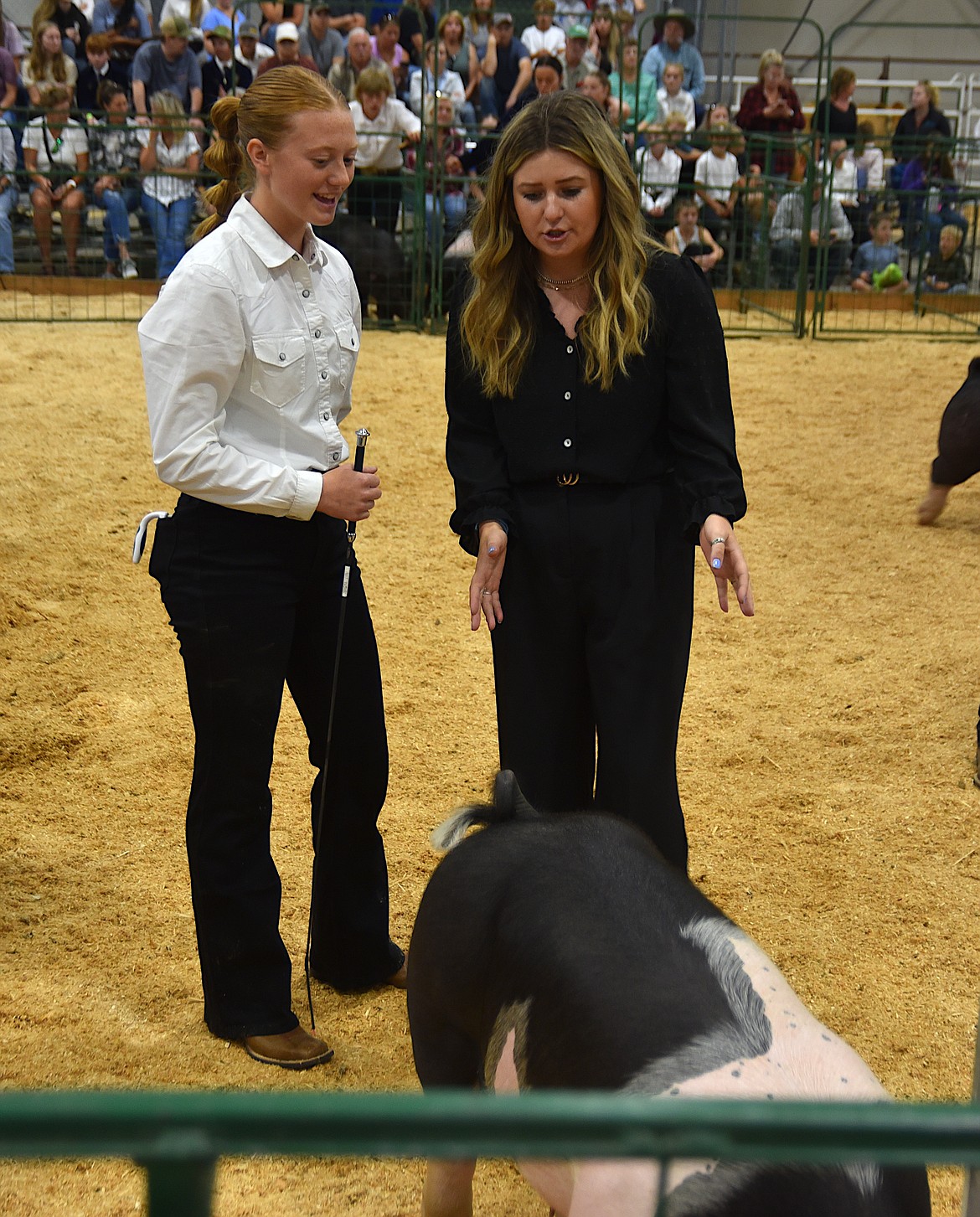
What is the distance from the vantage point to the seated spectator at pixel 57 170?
10836 mm

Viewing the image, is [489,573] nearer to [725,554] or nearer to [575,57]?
[725,554]

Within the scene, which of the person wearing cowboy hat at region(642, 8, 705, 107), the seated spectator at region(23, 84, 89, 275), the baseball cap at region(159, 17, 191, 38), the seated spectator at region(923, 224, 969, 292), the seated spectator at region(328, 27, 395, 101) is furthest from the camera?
the person wearing cowboy hat at region(642, 8, 705, 107)

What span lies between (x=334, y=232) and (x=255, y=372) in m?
8.04

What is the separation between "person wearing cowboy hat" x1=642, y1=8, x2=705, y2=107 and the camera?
1252 cm

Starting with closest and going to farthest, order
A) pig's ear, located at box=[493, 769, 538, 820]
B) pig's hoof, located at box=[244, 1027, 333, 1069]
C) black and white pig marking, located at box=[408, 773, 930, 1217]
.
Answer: black and white pig marking, located at box=[408, 773, 930, 1217] < pig's ear, located at box=[493, 769, 538, 820] < pig's hoof, located at box=[244, 1027, 333, 1069]

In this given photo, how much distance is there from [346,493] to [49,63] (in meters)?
10.5

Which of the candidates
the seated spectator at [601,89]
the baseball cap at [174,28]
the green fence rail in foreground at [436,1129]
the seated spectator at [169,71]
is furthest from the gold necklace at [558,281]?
the baseball cap at [174,28]

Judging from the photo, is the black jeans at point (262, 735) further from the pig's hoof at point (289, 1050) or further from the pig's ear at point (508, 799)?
the pig's ear at point (508, 799)

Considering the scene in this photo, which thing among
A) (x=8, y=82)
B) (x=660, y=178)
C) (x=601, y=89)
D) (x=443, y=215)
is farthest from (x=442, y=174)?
(x=8, y=82)

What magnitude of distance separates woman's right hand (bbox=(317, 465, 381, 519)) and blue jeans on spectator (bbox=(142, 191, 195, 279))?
8.70 meters

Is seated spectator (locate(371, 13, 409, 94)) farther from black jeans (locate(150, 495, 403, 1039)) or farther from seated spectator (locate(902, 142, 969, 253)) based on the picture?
black jeans (locate(150, 495, 403, 1039))

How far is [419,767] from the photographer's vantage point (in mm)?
4582

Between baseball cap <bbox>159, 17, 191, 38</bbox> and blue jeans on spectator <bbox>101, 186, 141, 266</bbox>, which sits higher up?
baseball cap <bbox>159, 17, 191, 38</bbox>

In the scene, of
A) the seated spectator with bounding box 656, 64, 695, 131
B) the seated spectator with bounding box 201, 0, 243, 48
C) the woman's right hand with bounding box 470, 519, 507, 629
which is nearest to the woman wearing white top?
the woman's right hand with bounding box 470, 519, 507, 629
